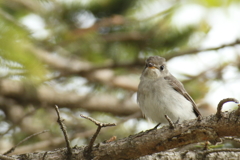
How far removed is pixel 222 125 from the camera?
2.74 metres

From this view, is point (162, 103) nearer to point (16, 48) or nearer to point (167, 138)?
point (167, 138)

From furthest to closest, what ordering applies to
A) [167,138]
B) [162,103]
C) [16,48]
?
[162,103]
[167,138]
[16,48]

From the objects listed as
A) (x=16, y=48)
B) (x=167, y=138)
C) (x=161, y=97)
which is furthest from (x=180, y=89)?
(x=16, y=48)

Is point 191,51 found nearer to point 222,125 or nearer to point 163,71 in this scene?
point 163,71

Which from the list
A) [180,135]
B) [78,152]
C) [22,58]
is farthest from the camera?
[78,152]

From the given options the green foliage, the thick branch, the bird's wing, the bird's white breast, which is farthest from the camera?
the bird's wing

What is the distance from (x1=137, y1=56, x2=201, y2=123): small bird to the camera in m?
4.51

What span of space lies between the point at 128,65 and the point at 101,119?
1.07m

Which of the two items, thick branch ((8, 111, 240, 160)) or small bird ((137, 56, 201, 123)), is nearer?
thick branch ((8, 111, 240, 160))

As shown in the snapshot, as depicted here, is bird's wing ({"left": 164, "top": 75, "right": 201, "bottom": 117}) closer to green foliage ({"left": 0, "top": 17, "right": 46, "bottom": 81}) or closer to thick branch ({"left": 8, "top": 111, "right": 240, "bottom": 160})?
thick branch ({"left": 8, "top": 111, "right": 240, "bottom": 160})

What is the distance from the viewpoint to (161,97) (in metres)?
4.58

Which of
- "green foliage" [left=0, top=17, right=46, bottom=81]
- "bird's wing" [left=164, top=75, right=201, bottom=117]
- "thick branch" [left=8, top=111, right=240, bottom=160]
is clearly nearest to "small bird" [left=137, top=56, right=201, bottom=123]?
"bird's wing" [left=164, top=75, right=201, bottom=117]

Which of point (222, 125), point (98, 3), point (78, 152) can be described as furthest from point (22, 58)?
point (98, 3)

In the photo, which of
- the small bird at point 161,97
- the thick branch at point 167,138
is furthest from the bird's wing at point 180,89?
the thick branch at point 167,138
